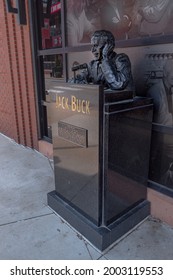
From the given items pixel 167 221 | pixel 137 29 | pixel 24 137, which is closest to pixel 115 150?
pixel 167 221

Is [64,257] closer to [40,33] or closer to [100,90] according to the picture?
[100,90]

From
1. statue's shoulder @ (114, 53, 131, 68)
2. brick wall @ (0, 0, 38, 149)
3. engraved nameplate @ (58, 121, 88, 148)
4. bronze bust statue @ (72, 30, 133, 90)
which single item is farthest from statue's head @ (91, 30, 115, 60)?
brick wall @ (0, 0, 38, 149)

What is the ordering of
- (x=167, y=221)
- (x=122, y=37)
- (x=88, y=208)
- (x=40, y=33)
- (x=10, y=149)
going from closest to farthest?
(x=88, y=208), (x=167, y=221), (x=122, y=37), (x=40, y=33), (x=10, y=149)

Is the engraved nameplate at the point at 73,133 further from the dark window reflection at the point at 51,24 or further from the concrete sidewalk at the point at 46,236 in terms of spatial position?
the dark window reflection at the point at 51,24

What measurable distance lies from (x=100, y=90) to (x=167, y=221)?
1.53 meters

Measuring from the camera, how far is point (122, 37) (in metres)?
2.60

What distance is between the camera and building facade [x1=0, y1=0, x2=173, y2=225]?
234 cm

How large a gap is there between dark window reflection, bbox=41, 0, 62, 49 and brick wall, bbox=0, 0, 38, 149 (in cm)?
29

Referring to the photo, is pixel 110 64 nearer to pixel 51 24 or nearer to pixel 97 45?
pixel 97 45

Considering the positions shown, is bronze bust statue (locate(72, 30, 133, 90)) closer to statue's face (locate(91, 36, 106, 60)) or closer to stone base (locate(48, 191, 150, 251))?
statue's face (locate(91, 36, 106, 60))

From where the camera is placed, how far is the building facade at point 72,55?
234cm

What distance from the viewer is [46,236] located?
232cm

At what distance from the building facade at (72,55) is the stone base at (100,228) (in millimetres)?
229

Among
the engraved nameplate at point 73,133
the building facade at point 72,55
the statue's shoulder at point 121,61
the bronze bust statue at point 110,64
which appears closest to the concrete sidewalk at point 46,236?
the building facade at point 72,55
